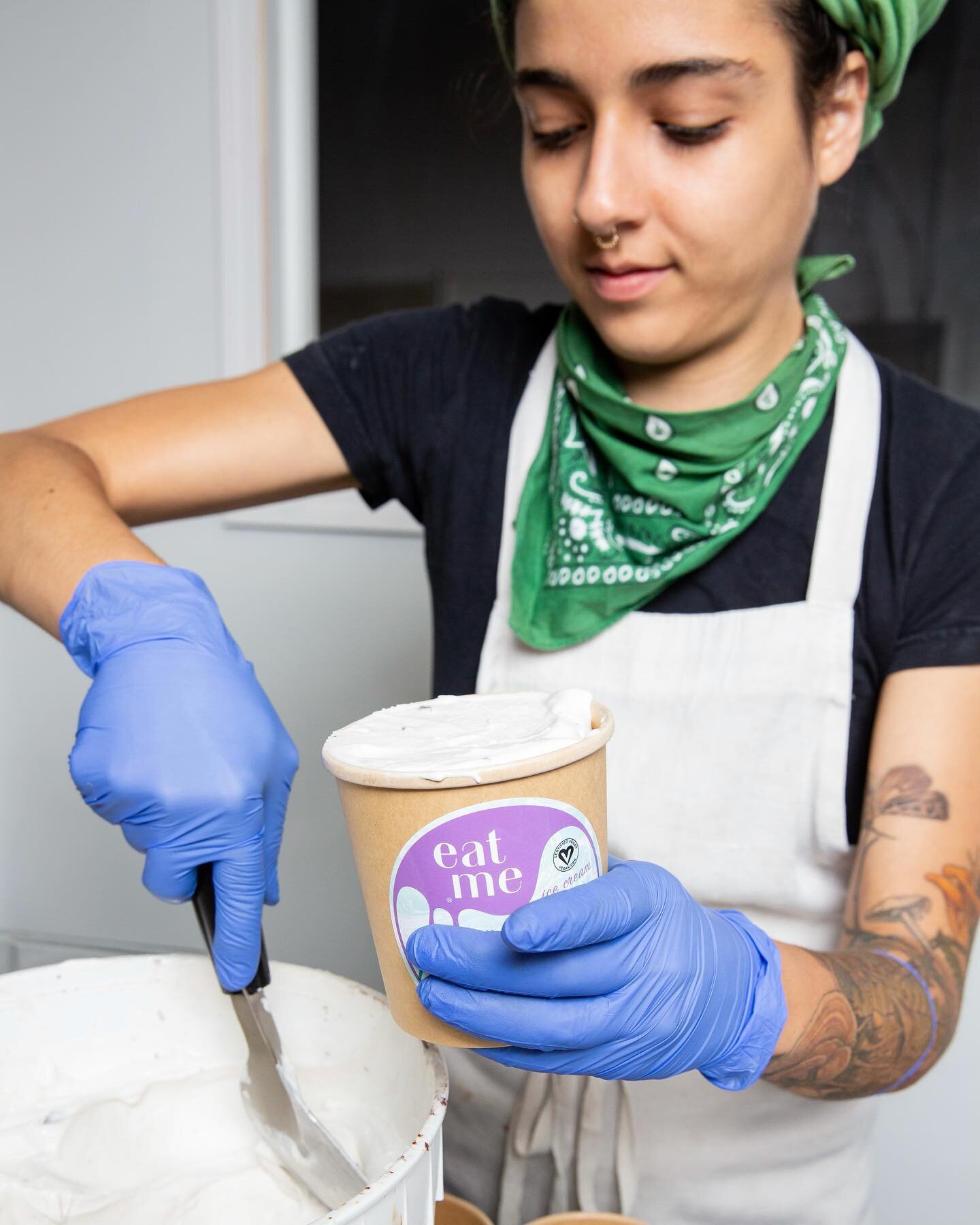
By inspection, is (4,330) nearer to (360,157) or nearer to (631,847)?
(360,157)

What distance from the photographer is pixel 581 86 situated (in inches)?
38.6

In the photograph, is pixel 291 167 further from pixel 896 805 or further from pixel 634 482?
pixel 896 805

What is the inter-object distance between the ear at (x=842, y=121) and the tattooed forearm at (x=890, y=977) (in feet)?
1.91

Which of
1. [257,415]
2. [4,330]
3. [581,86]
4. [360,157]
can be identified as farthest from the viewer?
[360,157]

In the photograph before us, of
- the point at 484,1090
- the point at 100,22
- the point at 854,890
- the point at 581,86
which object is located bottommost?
the point at 484,1090

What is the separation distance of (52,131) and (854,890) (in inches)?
80.4

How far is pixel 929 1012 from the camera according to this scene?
0.92 meters

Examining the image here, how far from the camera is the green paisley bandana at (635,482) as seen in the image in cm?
114

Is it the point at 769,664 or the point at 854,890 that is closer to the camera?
the point at 854,890

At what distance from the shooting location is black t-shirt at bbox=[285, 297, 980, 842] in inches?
43.1

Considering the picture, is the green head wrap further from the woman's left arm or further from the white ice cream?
the white ice cream

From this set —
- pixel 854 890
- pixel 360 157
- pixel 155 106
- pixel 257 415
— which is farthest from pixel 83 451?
pixel 360 157

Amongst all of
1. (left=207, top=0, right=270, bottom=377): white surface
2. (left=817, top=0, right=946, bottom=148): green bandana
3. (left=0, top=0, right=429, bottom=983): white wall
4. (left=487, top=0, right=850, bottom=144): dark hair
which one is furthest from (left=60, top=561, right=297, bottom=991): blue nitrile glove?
(left=207, top=0, right=270, bottom=377): white surface

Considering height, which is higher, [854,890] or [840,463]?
[840,463]
